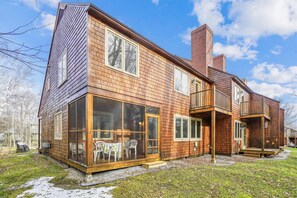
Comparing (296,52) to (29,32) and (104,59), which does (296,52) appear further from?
(29,32)

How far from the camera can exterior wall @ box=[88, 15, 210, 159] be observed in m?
6.76

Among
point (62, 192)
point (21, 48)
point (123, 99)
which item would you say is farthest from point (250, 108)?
point (21, 48)

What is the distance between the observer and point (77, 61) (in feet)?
24.5

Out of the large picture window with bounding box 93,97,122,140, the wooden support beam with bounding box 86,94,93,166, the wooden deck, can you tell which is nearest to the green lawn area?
the wooden support beam with bounding box 86,94,93,166

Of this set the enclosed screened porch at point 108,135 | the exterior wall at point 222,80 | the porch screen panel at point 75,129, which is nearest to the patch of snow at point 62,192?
the enclosed screened porch at point 108,135

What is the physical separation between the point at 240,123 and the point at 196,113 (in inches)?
263

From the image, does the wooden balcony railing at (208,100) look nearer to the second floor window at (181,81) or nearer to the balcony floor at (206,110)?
the balcony floor at (206,110)

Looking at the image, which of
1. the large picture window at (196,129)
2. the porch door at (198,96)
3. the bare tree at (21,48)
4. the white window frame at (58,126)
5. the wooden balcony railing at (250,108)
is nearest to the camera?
the bare tree at (21,48)

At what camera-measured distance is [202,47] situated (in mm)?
15117

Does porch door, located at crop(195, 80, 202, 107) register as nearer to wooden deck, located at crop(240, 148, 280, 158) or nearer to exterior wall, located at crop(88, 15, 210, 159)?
exterior wall, located at crop(88, 15, 210, 159)

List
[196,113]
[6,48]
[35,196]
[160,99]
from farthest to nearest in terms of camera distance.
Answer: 1. [196,113]
2. [160,99]
3. [35,196]
4. [6,48]

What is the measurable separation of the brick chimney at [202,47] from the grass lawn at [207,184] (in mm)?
9232

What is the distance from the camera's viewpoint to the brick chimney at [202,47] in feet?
48.9

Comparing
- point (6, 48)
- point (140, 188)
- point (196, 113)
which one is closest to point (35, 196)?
point (140, 188)
